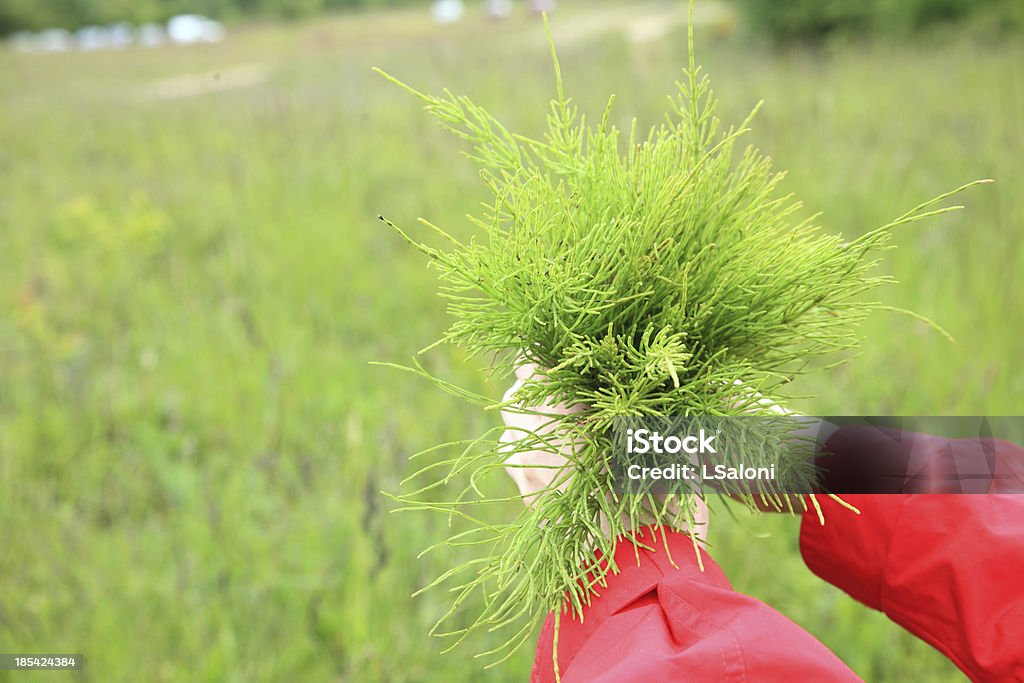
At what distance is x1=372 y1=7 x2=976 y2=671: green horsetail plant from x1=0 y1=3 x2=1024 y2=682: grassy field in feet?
3.30

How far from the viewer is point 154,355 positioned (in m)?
3.16

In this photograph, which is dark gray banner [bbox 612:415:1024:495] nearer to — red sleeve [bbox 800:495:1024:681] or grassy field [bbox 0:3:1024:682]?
red sleeve [bbox 800:495:1024:681]

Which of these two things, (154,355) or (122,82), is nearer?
(154,355)

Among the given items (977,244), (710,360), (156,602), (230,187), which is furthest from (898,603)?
(230,187)

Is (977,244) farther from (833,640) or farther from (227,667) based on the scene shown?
(227,667)

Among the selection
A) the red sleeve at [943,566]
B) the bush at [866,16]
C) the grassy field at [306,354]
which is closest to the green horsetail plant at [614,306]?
the red sleeve at [943,566]

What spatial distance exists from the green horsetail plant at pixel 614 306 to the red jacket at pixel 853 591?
5 centimetres

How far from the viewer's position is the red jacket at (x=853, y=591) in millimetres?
733

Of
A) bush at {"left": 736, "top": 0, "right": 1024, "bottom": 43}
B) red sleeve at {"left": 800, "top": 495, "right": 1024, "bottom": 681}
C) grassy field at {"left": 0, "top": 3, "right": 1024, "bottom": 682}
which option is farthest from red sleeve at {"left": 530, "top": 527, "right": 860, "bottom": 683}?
bush at {"left": 736, "top": 0, "right": 1024, "bottom": 43}

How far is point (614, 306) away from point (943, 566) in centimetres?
52

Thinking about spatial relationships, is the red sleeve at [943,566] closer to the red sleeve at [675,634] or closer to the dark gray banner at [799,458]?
the dark gray banner at [799,458]

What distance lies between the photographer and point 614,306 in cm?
91

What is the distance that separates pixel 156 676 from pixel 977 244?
366cm

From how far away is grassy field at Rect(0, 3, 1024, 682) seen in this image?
6.64ft
